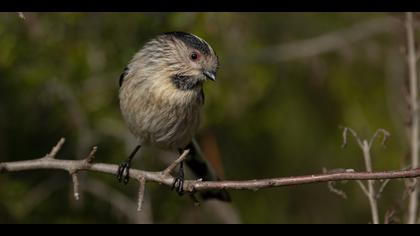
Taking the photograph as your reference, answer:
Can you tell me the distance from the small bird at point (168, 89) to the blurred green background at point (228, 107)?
0.84 metres

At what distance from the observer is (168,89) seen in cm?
486

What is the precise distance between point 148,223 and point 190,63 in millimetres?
1380

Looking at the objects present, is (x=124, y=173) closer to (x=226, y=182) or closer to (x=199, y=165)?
(x=199, y=165)

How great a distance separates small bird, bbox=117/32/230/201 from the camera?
487 cm

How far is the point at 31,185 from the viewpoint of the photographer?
20.8ft

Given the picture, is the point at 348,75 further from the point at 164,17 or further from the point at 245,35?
the point at 164,17

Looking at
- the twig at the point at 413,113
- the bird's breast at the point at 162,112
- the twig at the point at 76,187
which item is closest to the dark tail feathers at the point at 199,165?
the bird's breast at the point at 162,112

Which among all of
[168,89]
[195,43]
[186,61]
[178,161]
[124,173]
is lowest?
[124,173]

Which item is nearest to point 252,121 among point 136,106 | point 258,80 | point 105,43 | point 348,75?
point 258,80

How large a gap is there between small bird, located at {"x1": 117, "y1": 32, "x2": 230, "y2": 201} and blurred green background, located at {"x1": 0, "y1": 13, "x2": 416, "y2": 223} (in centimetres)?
84

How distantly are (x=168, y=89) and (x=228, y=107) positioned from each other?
1.63m

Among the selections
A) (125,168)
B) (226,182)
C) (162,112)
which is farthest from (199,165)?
(226,182)

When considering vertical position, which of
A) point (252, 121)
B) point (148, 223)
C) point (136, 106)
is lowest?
point (148, 223)

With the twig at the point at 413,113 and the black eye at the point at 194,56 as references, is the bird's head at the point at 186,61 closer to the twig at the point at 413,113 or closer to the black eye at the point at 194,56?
the black eye at the point at 194,56
